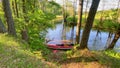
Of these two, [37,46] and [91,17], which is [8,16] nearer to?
[37,46]

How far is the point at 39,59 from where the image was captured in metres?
5.60

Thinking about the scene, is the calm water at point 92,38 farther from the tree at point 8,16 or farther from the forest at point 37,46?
the tree at point 8,16

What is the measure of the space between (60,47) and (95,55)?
800cm

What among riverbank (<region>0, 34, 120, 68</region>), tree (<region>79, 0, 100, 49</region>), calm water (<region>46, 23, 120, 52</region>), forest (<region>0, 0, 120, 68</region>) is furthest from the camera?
calm water (<region>46, 23, 120, 52</region>)

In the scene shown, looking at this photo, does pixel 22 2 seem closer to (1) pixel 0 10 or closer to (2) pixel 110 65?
(1) pixel 0 10

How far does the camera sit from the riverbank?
4814mm

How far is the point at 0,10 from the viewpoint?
36.2ft

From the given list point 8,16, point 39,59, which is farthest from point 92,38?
point 39,59

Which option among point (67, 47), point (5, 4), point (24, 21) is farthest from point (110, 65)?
point (67, 47)

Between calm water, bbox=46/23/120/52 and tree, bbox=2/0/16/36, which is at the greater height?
tree, bbox=2/0/16/36

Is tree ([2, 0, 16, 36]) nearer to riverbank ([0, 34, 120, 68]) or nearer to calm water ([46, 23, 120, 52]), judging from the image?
riverbank ([0, 34, 120, 68])

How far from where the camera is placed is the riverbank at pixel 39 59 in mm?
4814

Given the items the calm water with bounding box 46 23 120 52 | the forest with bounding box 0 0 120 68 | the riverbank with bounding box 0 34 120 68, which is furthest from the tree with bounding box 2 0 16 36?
the calm water with bounding box 46 23 120 52

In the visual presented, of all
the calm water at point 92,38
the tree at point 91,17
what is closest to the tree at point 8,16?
the tree at point 91,17
